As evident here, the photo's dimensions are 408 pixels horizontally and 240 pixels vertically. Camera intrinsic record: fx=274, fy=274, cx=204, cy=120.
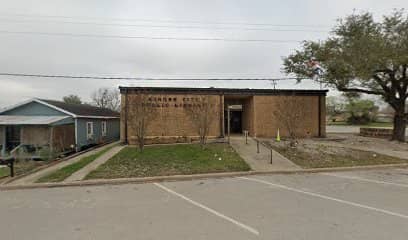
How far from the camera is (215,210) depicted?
5473mm

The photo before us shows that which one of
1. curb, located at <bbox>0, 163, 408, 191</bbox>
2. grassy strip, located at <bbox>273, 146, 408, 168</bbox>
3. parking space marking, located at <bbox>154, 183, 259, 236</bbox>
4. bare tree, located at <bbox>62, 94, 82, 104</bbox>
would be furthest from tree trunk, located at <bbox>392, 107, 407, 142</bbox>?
bare tree, located at <bbox>62, 94, 82, 104</bbox>

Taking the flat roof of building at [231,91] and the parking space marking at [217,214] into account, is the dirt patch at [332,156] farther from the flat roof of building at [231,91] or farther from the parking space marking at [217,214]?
the parking space marking at [217,214]

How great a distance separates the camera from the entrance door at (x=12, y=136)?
18.9 m

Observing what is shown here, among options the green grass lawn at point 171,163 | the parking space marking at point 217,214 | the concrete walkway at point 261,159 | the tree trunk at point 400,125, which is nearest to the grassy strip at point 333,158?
the concrete walkway at point 261,159

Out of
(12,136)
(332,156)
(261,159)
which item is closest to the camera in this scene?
(261,159)

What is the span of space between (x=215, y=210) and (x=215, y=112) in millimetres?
11512

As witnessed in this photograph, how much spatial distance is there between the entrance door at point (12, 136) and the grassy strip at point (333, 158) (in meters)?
17.4

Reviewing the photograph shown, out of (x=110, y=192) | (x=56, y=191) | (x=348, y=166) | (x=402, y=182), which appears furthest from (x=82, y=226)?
(x=348, y=166)

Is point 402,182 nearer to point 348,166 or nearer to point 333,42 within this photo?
point 348,166

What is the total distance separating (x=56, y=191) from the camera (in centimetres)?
746

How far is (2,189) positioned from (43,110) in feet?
44.9

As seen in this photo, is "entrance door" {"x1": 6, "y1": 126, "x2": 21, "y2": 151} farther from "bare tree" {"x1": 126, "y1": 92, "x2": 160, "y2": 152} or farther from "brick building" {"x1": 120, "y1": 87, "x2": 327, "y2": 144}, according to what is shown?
"bare tree" {"x1": 126, "y1": 92, "x2": 160, "y2": 152}

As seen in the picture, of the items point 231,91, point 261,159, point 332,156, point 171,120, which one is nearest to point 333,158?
point 332,156

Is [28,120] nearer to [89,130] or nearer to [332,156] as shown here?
[89,130]
